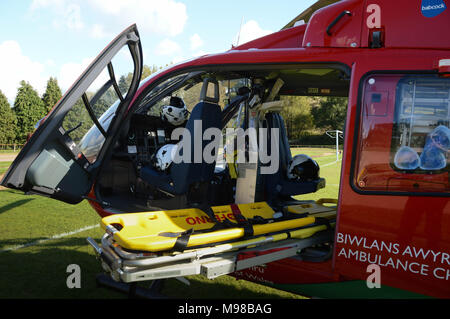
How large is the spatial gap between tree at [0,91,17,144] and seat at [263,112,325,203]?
107 feet

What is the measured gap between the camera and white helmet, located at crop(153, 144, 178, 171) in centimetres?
378

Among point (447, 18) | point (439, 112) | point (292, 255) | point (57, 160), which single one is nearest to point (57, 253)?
point (57, 160)

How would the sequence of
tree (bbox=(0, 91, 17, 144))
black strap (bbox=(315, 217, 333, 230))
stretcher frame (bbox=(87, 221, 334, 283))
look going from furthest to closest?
tree (bbox=(0, 91, 17, 144)) → black strap (bbox=(315, 217, 333, 230)) → stretcher frame (bbox=(87, 221, 334, 283))

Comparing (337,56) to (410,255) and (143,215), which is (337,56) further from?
(143,215)

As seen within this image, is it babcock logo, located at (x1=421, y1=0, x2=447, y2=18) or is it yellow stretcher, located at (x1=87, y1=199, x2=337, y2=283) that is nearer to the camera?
yellow stretcher, located at (x1=87, y1=199, x2=337, y2=283)

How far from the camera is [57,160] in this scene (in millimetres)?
2766

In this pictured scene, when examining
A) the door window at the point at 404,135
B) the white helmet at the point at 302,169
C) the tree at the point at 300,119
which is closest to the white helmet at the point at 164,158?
the white helmet at the point at 302,169

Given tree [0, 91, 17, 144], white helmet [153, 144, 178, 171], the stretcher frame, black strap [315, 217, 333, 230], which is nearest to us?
the stretcher frame

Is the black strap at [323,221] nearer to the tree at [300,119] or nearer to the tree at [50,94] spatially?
the tree at [300,119]

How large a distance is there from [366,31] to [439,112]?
73 centimetres

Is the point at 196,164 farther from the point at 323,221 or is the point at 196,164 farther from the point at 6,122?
the point at 6,122

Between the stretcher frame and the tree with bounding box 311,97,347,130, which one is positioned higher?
the tree with bounding box 311,97,347,130

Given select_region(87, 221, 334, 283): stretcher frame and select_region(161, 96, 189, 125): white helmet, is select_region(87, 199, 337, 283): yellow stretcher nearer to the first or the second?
select_region(87, 221, 334, 283): stretcher frame

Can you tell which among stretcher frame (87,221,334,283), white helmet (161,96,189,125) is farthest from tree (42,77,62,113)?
stretcher frame (87,221,334,283)
